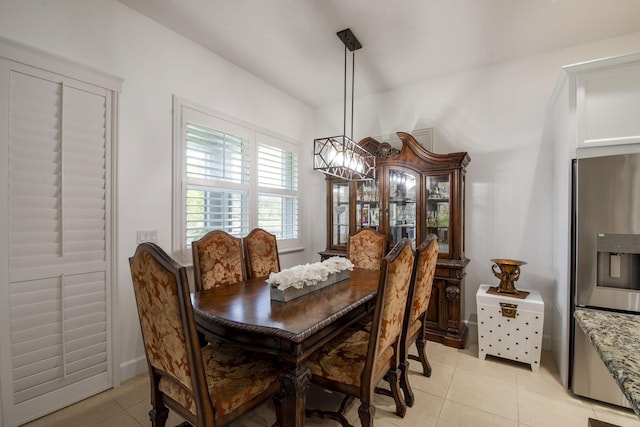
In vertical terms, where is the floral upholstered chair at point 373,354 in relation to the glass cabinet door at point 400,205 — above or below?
below

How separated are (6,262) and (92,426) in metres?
1.12

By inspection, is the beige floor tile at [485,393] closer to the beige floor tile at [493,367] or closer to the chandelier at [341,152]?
the beige floor tile at [493,367]

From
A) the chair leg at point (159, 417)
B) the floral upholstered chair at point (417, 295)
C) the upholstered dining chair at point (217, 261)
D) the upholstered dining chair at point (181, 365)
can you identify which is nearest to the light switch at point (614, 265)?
the floral upholstered chair at point (417, 295)

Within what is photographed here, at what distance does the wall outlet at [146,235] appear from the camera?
2.33 metres

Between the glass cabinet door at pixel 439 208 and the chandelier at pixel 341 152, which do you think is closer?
the chandelier at pixel 341 152

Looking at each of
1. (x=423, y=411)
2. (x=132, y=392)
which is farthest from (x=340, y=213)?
(x=132, y=392)

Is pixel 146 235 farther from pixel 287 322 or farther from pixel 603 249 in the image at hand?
pixel 603 249

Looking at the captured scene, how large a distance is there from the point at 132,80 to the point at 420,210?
9.49 ft

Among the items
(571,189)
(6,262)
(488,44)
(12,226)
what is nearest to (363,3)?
(488,44)

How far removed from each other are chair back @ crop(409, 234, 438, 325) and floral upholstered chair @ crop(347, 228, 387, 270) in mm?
935

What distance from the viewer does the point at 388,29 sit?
248 cm

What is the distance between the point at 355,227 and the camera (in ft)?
11.8

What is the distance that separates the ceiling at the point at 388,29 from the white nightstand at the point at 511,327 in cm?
232

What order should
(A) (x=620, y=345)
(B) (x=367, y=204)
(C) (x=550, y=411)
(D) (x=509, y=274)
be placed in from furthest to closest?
1. (B) (x=367, y=204)
2. (D) (x=509, y=274)
3. (C) (x=550, y=411)
4. (A) (x=620, y=345)
